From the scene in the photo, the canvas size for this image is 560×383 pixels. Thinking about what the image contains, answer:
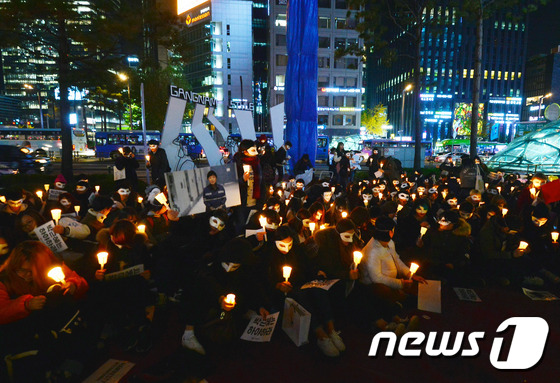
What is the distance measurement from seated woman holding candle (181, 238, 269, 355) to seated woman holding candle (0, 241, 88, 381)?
1238 millimetres

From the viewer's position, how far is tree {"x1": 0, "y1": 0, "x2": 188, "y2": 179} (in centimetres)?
1027

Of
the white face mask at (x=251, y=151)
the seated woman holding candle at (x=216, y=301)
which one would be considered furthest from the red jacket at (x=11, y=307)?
the white face mask at (x=251, y=151)

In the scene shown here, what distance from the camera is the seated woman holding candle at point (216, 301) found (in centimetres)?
363

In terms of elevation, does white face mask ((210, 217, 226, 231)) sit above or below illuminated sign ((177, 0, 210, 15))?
below

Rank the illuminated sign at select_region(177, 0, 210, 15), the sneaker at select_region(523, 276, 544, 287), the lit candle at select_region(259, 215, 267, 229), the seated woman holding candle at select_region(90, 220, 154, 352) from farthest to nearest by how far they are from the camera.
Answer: the illuminated sign at select_region(177, 0, 210, 15) → the sneaker at select_region(523, 276, 544, 287) → the lit candle at select_region(259, 215, 267, 229) → the seated woman holding candle at select_region(90, 220, 154, 352)

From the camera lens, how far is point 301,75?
47.7ft

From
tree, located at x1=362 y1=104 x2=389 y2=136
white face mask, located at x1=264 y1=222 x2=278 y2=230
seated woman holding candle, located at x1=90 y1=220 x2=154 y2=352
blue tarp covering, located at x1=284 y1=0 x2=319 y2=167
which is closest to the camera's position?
seated woman holding candle, located at x1=90 y1=220 x2=154 y2=352

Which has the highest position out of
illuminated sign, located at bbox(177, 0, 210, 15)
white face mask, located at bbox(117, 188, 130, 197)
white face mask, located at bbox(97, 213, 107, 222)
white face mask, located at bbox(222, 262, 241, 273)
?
illuminated sign, located at bbox(177, 0, 210, 15)

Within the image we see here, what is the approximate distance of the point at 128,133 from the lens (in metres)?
34.4

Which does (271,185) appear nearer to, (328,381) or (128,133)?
(328,381)

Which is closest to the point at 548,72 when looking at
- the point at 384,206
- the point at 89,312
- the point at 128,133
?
the point at 128,133

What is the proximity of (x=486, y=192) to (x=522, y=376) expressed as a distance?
19.2ft

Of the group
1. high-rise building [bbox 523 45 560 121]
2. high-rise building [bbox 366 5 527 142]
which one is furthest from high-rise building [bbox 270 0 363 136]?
high-rise building [bbox 523 45 560 121]

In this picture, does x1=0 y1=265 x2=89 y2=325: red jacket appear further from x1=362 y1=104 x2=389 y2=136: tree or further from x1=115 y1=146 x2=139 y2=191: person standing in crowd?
x1=362 y1=104 x2=389 y2=136: tree
